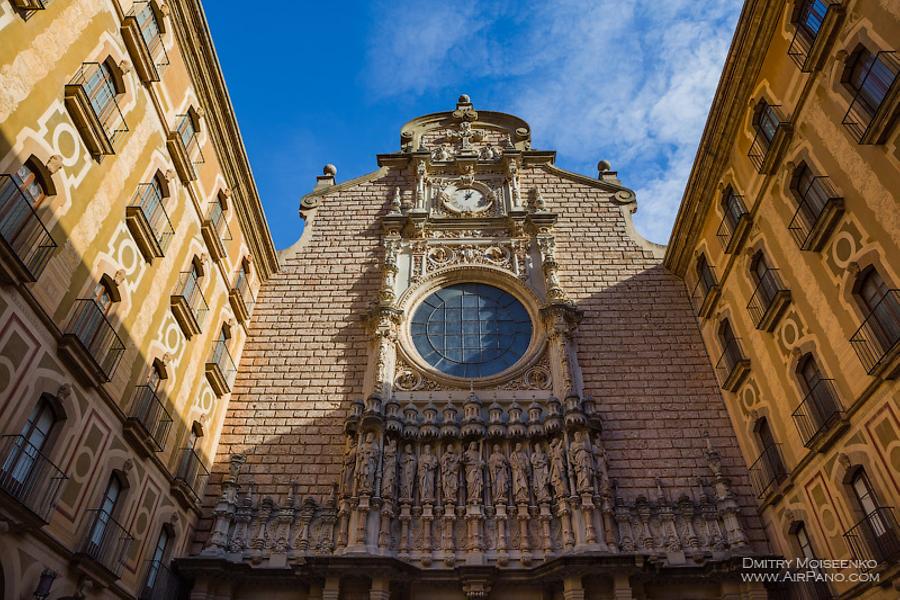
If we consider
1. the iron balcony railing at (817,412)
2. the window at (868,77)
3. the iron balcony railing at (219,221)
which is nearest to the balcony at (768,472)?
the iron balcony railing at (817,412)

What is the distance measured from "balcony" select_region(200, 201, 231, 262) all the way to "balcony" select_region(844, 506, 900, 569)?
14002mm

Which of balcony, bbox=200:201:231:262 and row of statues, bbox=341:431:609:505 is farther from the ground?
balcony, bbox=200:201:231:262

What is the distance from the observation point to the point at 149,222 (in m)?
12.8

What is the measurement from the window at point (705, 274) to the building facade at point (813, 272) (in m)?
0.35

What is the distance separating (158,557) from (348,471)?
3984mm

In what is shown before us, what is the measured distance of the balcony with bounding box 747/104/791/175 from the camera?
12914 mm

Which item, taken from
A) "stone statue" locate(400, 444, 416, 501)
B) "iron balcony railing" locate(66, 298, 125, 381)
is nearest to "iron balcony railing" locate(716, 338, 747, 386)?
"stone statue" locate(400, 444, 416, 501)

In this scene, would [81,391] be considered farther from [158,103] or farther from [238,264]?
[238,264]

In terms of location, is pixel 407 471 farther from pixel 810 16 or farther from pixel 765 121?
pixel 810 16

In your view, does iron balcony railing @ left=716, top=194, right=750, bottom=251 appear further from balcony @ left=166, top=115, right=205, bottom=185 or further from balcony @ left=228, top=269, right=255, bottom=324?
balcony @ left=166, top=115, right=205, bottom=185

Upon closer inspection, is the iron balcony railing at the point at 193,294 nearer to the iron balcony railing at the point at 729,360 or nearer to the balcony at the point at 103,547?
the balcony at the point at 103,547

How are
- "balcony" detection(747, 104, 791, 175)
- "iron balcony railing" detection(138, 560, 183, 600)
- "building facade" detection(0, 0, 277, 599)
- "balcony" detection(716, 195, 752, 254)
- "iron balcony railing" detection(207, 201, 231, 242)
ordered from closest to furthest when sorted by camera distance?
1. "building facade" detection(0, 0, 277, 599)
2. "iron balcony railing" detection(138, 560, 183, 600)
3. "balcony" detection(747, 104, 791, 175)
4. "balcony" detection(716, 195, 752, 254)
5. "iron balcony railing" detection(207, 201, 231, 242)

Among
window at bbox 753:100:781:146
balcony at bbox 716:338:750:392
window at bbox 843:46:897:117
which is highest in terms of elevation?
window at bbox 753:100:781:146

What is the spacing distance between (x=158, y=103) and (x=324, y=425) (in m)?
7.86
